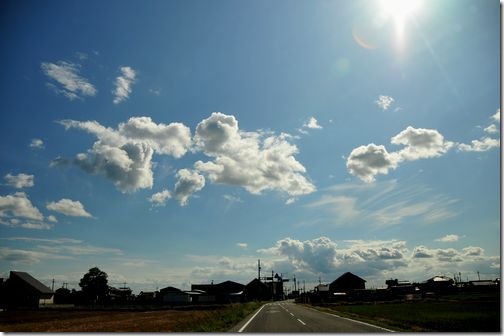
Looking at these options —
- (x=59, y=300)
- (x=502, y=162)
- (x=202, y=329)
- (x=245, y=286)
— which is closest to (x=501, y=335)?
(x=502, y=162)

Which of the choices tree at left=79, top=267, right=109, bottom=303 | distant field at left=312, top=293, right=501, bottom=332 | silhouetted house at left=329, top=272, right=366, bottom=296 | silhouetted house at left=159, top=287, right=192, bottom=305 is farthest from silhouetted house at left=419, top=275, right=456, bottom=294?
tree at left=79, top=267, right=109, bottom=303

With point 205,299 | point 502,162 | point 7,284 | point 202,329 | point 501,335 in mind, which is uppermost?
point 502,162

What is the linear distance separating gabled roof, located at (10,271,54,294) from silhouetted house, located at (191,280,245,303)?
38.1 m

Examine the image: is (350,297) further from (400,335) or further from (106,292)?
(400,335)

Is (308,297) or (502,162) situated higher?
(502,162)

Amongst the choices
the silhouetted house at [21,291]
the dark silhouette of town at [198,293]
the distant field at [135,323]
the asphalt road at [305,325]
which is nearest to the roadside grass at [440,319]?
the asphalt road at [305,325]

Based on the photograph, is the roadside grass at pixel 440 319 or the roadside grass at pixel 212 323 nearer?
the roadside grass at pixel 440 319

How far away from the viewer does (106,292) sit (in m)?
102

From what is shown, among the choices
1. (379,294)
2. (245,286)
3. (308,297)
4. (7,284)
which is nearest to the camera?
(7,284)

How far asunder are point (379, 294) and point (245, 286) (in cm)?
4599

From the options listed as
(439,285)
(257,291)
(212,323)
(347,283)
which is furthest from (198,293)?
(212,323)

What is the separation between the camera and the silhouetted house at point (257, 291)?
421 ft

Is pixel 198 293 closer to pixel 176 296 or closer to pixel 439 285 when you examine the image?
pixel 176 296

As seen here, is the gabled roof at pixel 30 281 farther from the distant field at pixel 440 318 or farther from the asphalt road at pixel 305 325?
the asphalt road at pixel 305 325
